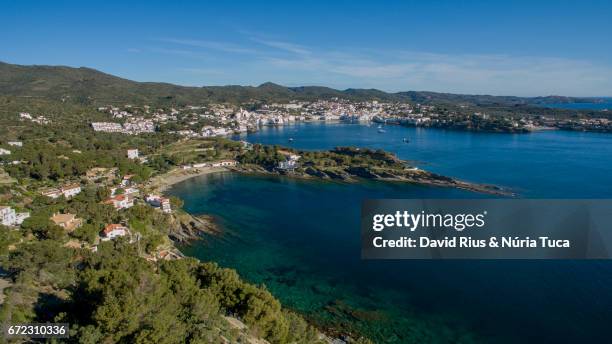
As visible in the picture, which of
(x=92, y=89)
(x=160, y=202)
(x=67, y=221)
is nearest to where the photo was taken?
(x=67, y=221)

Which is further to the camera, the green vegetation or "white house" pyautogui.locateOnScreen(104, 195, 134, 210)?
the green vegetation

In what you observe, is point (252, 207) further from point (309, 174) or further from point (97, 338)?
point (97, 338)

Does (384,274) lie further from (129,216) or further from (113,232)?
(129,216)

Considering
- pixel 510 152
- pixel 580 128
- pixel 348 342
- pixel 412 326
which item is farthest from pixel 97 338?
pixel 580 128

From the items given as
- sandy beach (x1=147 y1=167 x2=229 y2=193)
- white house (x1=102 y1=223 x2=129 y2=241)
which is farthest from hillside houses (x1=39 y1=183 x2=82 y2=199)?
white house (x1=102 y1=223 x2=129 y2=241)

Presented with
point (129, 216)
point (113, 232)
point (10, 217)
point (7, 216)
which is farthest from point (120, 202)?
point (7, 216)

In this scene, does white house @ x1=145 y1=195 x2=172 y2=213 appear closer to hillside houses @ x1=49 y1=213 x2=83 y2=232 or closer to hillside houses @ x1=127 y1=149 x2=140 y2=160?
hillside houses @ x1=49 y1=213 x2=83 y2=232
